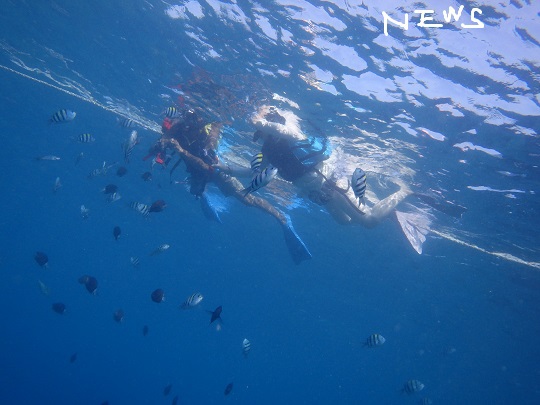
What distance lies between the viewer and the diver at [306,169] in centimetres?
1101

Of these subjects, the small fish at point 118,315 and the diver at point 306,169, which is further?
the small fish at point 118,315

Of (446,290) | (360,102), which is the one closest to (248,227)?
(446,290)

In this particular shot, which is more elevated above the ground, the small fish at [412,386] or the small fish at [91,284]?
the small fish at [91,284]

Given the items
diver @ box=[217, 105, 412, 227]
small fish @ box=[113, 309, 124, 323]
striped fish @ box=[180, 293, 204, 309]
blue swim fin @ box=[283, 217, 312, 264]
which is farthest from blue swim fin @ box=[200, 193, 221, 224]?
striped fish @ box=[180, 293, 204, 309]

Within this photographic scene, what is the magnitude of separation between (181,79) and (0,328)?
58861mm

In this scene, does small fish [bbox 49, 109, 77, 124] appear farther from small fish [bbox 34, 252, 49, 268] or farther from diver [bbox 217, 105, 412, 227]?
diver [bbox 217, 105, 412, 227]

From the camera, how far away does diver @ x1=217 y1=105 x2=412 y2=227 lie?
11008 millimetres

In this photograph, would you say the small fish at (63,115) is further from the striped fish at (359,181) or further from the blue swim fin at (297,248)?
the blue swim fin at (297,248)

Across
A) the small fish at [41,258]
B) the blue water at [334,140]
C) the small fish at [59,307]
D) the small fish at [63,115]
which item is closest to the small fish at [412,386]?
the blue water at [334,140]

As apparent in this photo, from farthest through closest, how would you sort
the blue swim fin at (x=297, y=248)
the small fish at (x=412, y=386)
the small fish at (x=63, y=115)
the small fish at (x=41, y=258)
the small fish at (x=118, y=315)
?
the blue swim fin at (x=297, y=248) < the small fish at (x=118, y=315) < the small fish at (x=41, y=258) < the small fish at (x=412, y=386) < the small fish at (x=63, y=115)

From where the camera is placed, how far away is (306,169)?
1114cm

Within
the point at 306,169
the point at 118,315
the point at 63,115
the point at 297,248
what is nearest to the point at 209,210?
the point at 297,248

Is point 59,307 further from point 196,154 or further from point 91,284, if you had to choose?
point 196,154

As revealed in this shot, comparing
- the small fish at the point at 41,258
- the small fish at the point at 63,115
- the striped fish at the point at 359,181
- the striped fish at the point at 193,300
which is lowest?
the striped fish at the point at 193,300
